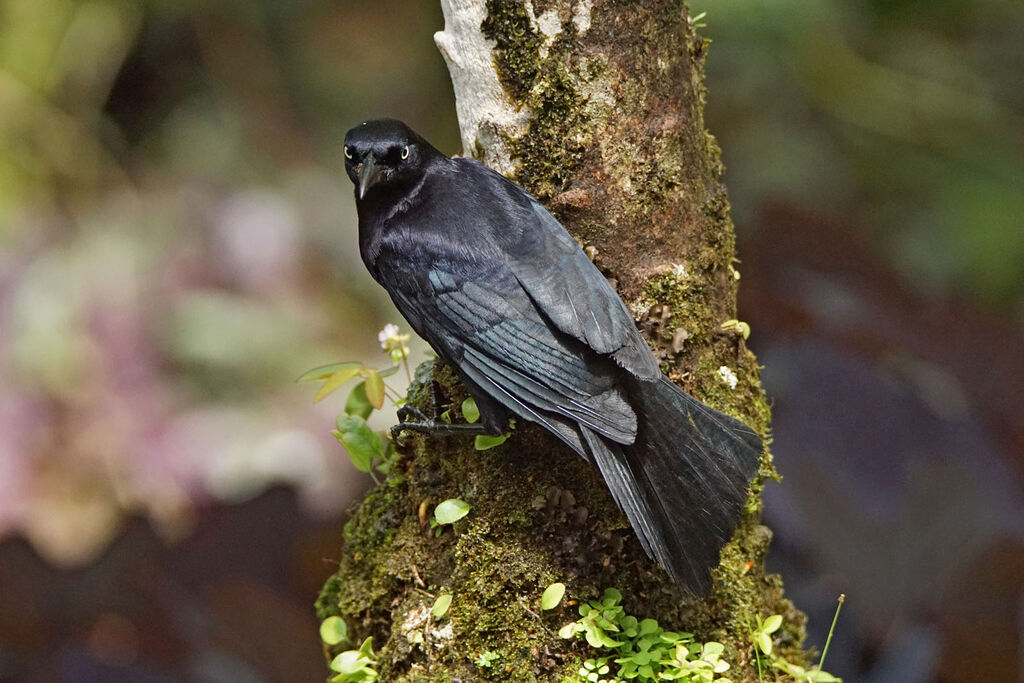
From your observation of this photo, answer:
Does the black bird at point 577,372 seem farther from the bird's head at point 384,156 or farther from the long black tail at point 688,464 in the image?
the bird's head at point 384,156

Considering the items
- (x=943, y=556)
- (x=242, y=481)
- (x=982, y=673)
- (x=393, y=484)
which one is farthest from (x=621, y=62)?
(x=242, y=481)

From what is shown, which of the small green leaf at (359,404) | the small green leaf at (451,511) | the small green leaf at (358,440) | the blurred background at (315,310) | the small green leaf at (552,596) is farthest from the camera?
the blurred background at (315,310)

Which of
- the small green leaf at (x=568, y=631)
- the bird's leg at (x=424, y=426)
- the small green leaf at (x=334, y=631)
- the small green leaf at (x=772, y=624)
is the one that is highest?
the bird's leg at (x=424, y=426)

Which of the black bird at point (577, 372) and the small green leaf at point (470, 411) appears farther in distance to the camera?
the small green leaf at point (470, 411)

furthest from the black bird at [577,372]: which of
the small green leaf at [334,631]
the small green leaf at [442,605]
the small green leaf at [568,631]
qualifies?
the small green leaf at [334,631]

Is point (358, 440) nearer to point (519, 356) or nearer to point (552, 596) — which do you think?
point (519, 356)

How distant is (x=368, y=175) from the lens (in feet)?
7.29

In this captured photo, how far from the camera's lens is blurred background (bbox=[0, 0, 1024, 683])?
8.74 feet

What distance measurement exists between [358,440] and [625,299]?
676mm

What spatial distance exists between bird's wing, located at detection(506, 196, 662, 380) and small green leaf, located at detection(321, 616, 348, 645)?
86 cm

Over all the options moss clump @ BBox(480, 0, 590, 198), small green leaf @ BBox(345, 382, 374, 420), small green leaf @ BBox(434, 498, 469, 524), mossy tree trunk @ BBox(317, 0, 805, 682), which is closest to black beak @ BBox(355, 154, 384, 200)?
mossy tree trunk @ BBox(317, 0, 805, 682)

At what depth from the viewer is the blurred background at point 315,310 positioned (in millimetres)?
2664

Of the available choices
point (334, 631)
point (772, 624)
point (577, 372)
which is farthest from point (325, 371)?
point (772, 624)

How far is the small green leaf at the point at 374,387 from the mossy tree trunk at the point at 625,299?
0.17 metres
